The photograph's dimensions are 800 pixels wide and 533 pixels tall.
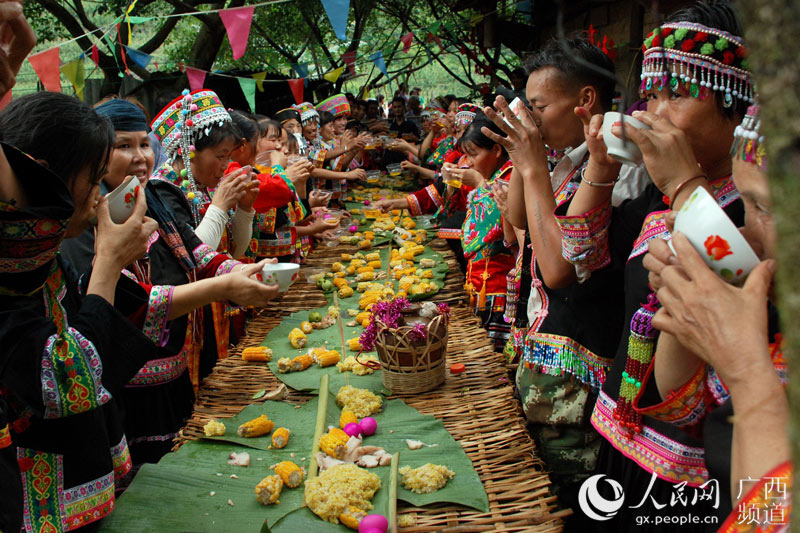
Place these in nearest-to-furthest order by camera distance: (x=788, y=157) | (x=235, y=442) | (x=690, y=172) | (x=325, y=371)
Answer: (x=788, y=157)
(x=690, y=172)
(x=235, y=442)
(x=325, y=371)

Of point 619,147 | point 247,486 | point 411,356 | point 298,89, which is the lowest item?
point 247,486

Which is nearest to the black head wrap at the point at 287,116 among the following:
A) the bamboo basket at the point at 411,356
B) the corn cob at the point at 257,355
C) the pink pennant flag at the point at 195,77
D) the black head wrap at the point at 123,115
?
the pink pennant flag at the point at 195,77

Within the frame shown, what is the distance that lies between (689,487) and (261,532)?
1.22 meters

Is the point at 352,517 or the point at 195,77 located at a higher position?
the point at 195,77

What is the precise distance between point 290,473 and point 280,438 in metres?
0.24

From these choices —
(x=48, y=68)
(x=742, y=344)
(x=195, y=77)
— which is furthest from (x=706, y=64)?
(x=195, y=77)

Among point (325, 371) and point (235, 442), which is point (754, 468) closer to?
point (235, 442)

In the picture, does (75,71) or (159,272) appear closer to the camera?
(159,272)

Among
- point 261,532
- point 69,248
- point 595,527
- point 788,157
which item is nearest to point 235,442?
point 261,532

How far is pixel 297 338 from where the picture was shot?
2.86 m

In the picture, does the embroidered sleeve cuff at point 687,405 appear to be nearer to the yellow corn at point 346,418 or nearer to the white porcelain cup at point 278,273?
the yellow corn at point 346,418

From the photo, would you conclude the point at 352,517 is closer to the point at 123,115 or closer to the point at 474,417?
the point at 474,417

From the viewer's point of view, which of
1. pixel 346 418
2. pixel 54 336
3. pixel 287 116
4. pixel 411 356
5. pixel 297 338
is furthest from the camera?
pixel 287 116

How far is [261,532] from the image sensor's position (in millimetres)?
1548
